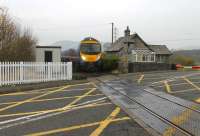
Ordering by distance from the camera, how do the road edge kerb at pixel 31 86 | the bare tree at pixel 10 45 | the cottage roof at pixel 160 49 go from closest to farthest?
the road edge kerb at pixel 31 86
the bare tree at pixel 10 45
the cottage roof at pixel 160 49

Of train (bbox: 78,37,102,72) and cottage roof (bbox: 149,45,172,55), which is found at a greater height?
cottage roof (bbox: 149,45,172,55)

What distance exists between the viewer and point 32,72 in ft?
63.4

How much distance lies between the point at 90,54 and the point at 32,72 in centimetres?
1180

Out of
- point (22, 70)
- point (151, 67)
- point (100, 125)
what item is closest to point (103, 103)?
point (100, 125)

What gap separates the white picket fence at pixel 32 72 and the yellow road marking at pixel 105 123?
8968mm

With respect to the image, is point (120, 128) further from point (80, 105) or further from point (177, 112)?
point (80, 105)

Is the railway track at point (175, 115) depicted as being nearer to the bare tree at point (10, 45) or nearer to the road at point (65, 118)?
the road at point (65, 118)

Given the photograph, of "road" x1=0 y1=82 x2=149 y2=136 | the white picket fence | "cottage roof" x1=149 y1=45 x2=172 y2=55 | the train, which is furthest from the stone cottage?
"road" x1=0 y1=82 x2=149 y2=136

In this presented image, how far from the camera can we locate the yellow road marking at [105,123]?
300 inches

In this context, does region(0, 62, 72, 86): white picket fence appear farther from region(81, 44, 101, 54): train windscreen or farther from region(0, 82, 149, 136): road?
region(81, 44, 101, 54): train windscreen

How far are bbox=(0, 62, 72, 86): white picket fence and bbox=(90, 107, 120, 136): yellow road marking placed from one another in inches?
353

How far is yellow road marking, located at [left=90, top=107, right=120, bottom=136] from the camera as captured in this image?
25.0 feet

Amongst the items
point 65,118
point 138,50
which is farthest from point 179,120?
point 138,50

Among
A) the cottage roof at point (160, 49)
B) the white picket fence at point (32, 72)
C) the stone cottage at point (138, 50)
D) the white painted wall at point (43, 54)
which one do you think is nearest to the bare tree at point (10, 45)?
the white painted wall at point (43, 54)
